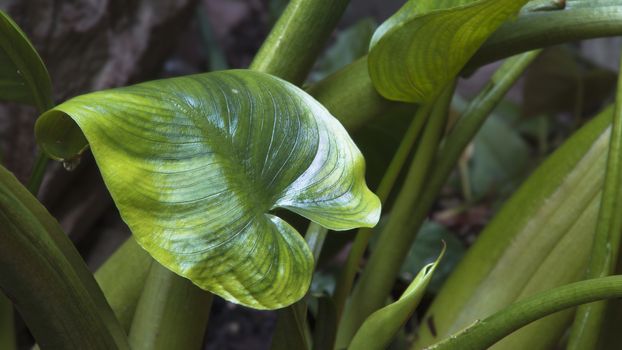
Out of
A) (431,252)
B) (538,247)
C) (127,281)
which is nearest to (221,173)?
(127,281)

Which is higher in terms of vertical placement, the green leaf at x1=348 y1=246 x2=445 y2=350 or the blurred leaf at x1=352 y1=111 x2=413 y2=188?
the green leaf at x1=348 y1=246 x2=445 y2=350

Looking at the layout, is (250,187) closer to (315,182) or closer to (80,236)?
(315,182)

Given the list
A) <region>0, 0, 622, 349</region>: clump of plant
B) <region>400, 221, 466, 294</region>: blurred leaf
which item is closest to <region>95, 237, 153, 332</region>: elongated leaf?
<region>0, 0, 622, 349</region>: clump of plant

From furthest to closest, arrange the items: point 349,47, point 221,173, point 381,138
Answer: point 349,47, point 381,138, point 221,173

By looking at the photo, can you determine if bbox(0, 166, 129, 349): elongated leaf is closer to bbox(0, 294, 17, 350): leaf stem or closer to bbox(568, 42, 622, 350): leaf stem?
bbox(0, 294, 17, 350): leaf stem

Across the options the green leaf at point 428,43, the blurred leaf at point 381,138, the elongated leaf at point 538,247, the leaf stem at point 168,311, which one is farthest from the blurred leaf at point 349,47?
the leaf stem at point 168,311

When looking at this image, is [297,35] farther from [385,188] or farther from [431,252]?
[431,252]

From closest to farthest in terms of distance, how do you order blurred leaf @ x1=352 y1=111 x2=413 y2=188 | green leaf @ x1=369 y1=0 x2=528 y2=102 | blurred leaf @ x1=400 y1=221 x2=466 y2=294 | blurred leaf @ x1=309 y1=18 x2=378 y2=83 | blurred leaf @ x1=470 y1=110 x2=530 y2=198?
green leaf @ x1=369 y1=0 x2=528 y2=102 < blurred leaf @ x1=352 y1=111 x2=413 y2=188 < blurred leaf @ x1=400 y1=221 x2=466 y2=294 < blurred leaf @ x1=309 y1=18 x2=378 y2=83 < blurred leaf @ x1=470 y1=110 x2=530 y2=198
